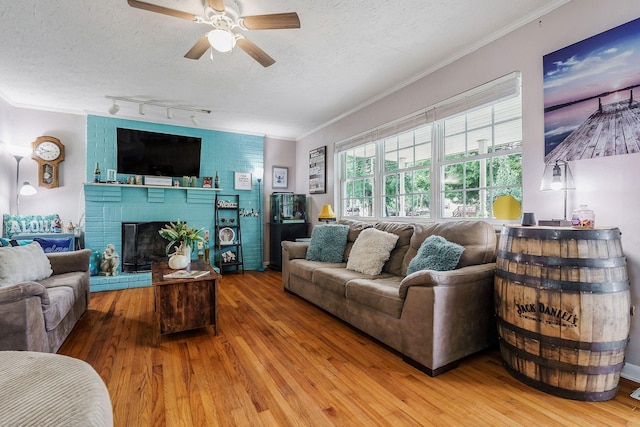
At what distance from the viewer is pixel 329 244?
3535 millimetres

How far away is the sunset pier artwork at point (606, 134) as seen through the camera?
5.86 ft

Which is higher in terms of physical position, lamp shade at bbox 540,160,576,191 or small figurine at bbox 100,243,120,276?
lamp shade at bbox 540,160,576,191

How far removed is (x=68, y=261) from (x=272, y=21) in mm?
2883

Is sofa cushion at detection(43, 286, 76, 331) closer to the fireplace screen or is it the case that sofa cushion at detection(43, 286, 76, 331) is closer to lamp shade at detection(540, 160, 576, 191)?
the fireplace screen

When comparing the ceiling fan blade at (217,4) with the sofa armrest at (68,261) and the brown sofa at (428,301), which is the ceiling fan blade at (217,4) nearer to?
the brown sofa at (428,301)

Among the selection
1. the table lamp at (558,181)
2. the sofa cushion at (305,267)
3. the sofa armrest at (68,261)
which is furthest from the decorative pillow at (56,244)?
the table lamp at (558,181)

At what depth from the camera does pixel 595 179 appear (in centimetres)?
195

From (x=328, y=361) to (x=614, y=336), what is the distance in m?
1.61

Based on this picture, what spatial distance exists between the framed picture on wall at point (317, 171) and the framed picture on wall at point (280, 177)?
67 centimetres

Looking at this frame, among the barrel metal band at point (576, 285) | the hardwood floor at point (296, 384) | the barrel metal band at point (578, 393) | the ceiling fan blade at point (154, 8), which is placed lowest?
the hardwood floor at point (296, 384)

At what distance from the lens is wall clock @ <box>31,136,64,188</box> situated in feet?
13.3

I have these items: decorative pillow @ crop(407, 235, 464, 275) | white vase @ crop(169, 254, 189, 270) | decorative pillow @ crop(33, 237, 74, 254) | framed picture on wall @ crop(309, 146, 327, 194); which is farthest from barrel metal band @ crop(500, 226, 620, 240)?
decorative pillow @ crop(33, 237, 74, 254)

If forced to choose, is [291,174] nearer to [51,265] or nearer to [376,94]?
[376,94]

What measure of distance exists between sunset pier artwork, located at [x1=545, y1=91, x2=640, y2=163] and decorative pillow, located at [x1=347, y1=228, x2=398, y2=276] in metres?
1.47
